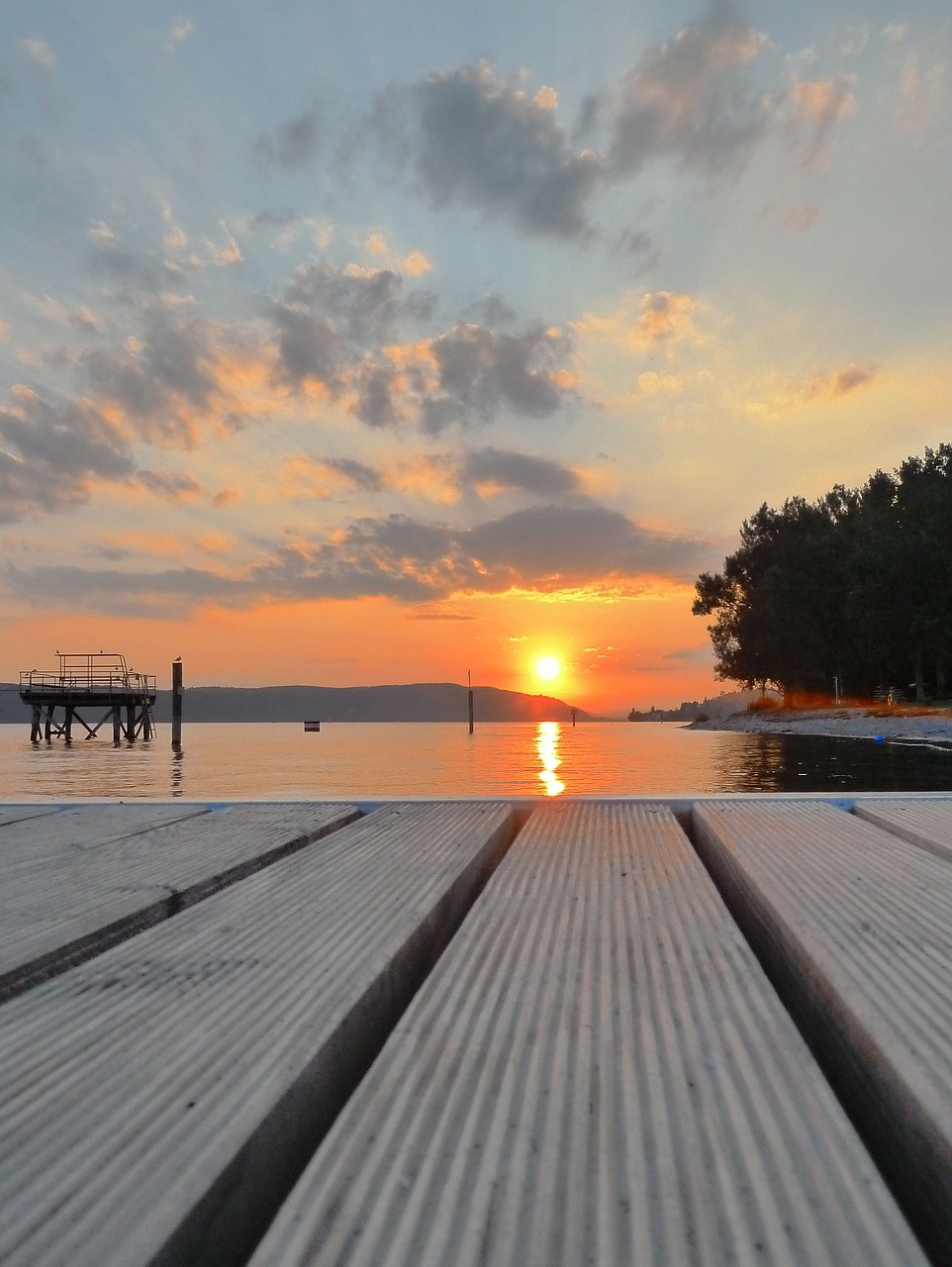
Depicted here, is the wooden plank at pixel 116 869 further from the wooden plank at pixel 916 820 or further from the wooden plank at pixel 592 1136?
the wooden plank at pixel 916 820

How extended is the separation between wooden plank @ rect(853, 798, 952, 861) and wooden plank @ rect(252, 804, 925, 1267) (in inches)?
37.6

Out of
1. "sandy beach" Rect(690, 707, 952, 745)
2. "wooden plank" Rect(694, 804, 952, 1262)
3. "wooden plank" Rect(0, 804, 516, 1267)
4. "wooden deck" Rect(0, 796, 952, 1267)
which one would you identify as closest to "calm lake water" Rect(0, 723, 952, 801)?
"sandy beach" Rect(690, 707, 952, 745)

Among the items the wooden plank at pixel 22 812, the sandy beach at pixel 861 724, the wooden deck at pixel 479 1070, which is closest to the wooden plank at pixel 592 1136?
the wooden deck at pixel 479 1070

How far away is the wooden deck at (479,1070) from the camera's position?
22.5 inches

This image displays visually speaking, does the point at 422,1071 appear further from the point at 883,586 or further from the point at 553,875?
the point at 883,586

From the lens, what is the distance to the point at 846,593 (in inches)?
1893

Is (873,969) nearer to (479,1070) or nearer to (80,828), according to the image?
(479,1070)

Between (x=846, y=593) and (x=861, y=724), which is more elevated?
(x=846, y=593)

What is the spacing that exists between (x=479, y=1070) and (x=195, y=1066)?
0.86ft

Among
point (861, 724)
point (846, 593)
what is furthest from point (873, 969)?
point (846, 593)

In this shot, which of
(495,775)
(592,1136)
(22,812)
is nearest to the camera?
(592,1136)

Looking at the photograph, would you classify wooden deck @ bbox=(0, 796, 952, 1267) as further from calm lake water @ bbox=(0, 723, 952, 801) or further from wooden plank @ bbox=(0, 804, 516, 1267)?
calm lake water @ bbox=(0, 723, 952, 801)

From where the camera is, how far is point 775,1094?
0.73 m

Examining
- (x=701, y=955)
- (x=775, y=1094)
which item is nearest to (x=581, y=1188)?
(x=775, y=1094)
